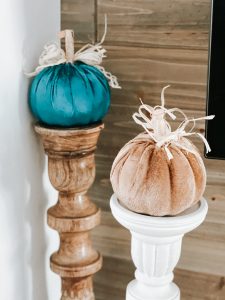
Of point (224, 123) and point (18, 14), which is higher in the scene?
point (18, 14)

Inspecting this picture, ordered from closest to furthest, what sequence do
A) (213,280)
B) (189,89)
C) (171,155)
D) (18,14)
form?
(171,155), (18,14), (189,89), (213,280)

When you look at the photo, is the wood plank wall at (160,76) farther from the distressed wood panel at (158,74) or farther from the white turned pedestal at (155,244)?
the white turned pedestal at (155,244)

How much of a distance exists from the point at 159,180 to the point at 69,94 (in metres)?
0.30

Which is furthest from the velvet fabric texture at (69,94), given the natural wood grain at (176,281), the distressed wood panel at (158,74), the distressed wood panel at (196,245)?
the natural wood grain at (176,281)

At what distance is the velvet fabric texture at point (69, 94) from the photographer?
1.20m

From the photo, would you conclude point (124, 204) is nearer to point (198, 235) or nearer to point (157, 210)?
point (157, 210)

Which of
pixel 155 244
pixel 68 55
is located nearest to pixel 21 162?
pixel 68 55

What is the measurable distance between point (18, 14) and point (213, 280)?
0.84 metres

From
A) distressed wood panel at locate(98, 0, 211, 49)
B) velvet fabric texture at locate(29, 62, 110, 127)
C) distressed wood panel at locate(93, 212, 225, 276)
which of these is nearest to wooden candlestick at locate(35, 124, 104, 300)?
velvet fabric texture at locate(29, 62, 110, 127)

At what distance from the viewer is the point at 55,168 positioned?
4.24 feet

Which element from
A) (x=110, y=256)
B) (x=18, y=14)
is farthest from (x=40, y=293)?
(x=18, y=14)

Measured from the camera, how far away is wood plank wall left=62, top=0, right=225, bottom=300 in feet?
4.27

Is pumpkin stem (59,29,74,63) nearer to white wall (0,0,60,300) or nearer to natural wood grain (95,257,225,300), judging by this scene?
white wall (0,0,60,300)

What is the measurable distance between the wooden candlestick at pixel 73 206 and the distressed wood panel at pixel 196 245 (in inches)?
5.2
